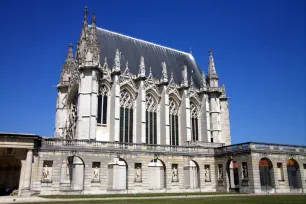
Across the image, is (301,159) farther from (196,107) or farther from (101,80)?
(101,80)

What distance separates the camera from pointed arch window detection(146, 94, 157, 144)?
44188mm

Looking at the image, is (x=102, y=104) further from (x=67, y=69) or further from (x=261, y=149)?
(x=261, y=149)

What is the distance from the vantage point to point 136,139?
138ft

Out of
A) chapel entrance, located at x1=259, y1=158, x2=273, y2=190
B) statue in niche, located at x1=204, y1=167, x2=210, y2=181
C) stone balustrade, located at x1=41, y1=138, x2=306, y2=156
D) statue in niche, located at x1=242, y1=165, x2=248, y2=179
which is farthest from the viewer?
statue in niche, located at x1=204, y1=167, x2=210, y2=181

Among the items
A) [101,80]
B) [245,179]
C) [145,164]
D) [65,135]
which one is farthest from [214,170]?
[65,135]

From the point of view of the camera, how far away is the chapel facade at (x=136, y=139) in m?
29.5

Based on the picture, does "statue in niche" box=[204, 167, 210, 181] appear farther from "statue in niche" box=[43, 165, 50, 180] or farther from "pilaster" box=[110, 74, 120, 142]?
"statue in niche" box=[43, 165, 50, 180]

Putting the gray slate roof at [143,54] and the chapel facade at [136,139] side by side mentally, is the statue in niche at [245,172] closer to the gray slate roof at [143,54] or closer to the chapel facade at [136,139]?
the chapel facade at [136,139]

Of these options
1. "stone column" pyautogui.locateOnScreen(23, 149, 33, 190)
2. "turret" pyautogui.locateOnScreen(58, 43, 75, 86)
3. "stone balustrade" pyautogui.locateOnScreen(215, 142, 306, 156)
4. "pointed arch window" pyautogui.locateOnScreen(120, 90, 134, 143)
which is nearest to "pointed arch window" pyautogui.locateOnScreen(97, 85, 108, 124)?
"pointed arch window" pyautogui.locateOnScreen(120, 90, 134, 143)

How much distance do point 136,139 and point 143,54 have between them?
15983 mm

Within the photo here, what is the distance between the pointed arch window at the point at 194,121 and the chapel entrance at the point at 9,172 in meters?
27.5

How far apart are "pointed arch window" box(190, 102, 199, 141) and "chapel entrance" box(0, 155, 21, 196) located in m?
27.5

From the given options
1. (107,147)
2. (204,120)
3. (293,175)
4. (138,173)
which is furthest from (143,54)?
(293,175)

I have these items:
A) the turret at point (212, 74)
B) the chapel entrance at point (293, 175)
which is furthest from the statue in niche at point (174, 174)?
the turret at point (212, 74)
